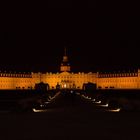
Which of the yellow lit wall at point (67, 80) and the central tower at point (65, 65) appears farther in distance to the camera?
the central tower at point (65, 65)

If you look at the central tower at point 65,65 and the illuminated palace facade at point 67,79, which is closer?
the illuminated palace facade at point 67,79

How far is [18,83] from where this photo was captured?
497ft

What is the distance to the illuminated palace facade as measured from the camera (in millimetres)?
142375

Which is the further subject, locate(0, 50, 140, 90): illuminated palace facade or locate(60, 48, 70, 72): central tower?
locate(60, 48, 70, 72): central tower

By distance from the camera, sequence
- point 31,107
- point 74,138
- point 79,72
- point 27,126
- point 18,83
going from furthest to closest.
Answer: point 79,72 < point 18,83 < point 31,107 < point 27,126 < point 74,138

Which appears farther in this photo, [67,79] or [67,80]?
[67,79]

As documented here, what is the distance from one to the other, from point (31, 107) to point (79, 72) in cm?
13748

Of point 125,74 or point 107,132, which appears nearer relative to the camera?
point 107,132

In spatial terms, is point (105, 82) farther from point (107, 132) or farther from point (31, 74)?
point (107, 132)

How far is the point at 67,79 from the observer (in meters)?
159

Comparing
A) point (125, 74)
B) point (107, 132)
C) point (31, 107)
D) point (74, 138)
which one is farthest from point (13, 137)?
point (125, 74)

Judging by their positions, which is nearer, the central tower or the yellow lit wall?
the yellow lit wall

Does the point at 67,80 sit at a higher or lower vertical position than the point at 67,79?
lower

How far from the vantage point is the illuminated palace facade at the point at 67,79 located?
142375 mm
